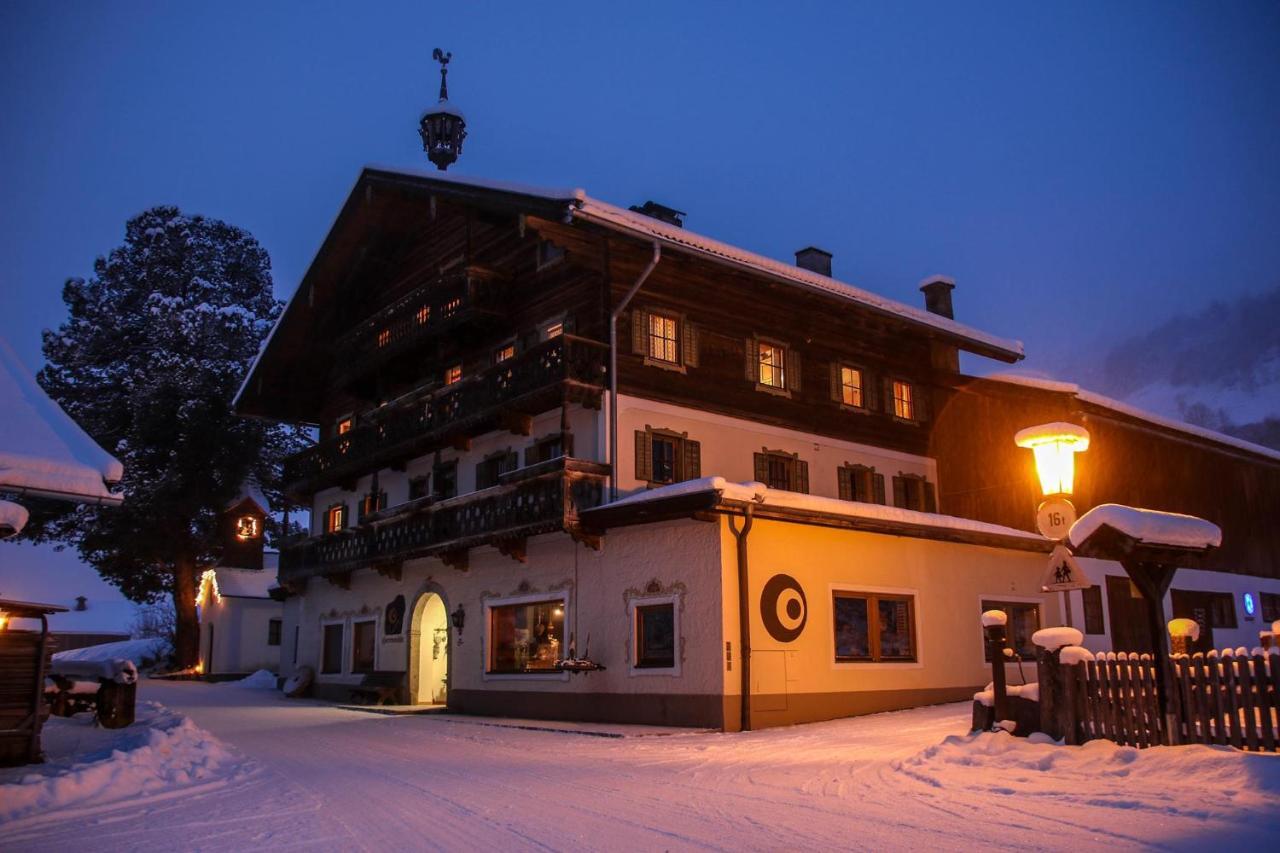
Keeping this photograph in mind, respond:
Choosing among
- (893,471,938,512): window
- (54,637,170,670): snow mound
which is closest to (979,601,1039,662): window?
(893,471,938,512): window

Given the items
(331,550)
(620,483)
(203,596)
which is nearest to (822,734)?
(620,483)

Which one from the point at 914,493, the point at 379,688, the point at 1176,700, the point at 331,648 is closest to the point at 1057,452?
the point at 1176,700

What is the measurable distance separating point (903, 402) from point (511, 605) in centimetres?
1133

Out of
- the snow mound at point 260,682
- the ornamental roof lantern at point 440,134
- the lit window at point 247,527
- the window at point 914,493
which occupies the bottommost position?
the snow mound at point 260,682

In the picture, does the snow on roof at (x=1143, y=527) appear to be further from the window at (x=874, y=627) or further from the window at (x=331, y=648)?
the window at (x=331, y=648)

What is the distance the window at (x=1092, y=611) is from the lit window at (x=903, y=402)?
5.92 m

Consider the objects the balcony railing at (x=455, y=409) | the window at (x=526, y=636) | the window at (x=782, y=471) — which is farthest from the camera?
the window at (x=782, y=471)

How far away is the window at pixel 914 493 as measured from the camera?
85.8ft

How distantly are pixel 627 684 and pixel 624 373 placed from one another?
6.09 m

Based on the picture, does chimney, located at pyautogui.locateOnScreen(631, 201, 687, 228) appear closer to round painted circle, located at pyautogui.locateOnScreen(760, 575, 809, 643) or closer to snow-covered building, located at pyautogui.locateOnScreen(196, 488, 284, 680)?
round painted circle, located at pyautogui.locateOnScreen(760, 575, 809, 643)

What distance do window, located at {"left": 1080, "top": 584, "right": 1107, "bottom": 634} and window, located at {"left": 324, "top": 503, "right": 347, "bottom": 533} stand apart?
20056mm

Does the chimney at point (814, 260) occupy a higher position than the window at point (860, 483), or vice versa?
the chimney at point (814, 260)

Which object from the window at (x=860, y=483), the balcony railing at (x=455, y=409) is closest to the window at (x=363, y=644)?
the balcony railing at (x=455, y=409)

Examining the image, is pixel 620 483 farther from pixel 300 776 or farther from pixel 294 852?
pixel 294 852
